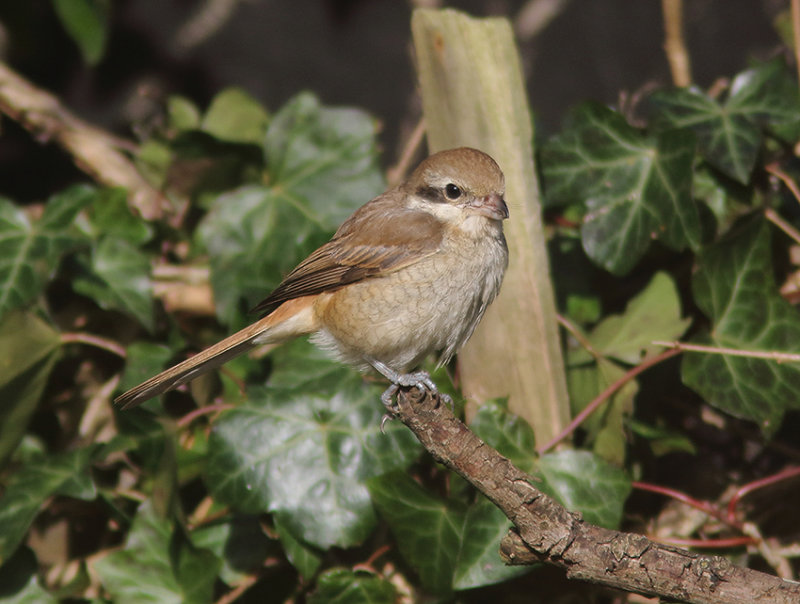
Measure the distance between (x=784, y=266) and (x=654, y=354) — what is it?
2.33ft

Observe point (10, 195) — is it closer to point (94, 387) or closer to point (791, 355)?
point (94, 387)

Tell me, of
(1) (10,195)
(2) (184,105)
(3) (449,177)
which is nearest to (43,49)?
(1) (10,195)

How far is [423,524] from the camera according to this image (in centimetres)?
273

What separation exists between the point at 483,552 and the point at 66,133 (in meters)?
2.75

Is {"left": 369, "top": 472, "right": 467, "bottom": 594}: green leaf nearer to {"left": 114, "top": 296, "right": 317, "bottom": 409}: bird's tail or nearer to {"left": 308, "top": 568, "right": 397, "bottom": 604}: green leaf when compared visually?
{"left": 308, "top": 568, "right": 397, "bottom": 604}: green leaf

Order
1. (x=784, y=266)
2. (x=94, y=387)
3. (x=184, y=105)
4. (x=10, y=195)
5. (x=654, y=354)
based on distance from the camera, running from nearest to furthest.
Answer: (x=654, y=354), (x=784, y=266), (x=94, y=387), (x=184, y=105), (x=10, y=195)

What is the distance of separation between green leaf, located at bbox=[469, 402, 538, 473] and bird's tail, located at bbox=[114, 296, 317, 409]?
70 centimetres

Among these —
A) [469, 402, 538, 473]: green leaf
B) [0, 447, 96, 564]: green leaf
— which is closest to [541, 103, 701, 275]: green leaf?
[469, 402, 538, 473]: green leaf

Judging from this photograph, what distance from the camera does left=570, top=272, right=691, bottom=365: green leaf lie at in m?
3.03

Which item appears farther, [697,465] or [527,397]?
[697,465]

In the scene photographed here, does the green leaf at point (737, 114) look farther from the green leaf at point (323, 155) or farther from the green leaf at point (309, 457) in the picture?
the green leaf at point (309, 457)

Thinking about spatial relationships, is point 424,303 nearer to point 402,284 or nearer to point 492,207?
point 402,284

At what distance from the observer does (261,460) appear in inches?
112

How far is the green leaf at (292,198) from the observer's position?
11.1 feet
